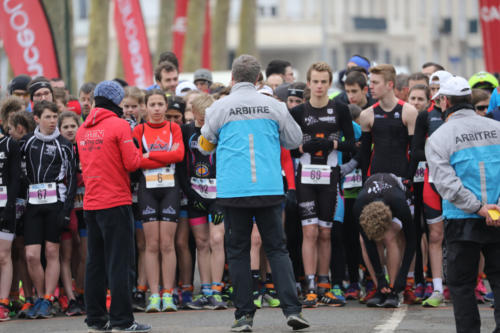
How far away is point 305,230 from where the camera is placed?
11.0 meters

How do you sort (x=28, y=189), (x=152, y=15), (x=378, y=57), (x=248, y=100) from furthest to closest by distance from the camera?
(x=378, y=57)
(x=152, y=15)
(x=28, y=189)
(x=248, y=100)

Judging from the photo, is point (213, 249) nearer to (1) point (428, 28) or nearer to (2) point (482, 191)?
(2) point (482, 191)

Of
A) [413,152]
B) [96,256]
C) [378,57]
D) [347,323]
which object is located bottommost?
[347,323]

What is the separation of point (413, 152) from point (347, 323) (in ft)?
7.11

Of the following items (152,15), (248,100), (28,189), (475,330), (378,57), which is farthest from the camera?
(378,57)

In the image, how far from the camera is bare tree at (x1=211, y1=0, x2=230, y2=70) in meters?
40.7

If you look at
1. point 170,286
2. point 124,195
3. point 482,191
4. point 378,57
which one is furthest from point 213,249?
point 378,57

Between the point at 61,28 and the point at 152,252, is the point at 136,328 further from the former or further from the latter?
the point at 61,28

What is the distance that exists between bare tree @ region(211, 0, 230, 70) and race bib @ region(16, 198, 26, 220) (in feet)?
98.0

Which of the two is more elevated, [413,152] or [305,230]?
[413,152]

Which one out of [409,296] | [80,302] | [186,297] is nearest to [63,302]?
[80,302]

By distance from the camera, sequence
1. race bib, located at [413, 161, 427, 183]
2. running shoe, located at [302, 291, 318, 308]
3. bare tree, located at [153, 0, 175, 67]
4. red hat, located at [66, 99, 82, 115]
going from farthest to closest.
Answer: bare tree, located at [153, 0, 175, 67] < red hat, located at [66, 99, 82, 115] < race bib, located at [413, 161, 427, 183] < running shoe, located at [302, 291, 318, 308]

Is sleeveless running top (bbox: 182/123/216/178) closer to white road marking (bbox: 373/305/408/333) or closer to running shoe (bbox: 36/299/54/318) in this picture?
running shoe (bbox: 36/299/54/318)

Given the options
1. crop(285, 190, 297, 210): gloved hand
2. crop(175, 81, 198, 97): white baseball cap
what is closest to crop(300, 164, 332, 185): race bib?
crop(285, 190, 297, 210): gloved hand
